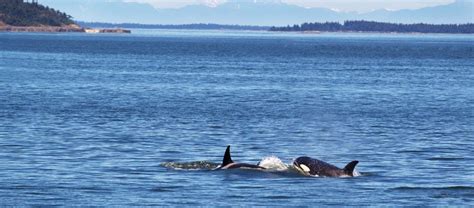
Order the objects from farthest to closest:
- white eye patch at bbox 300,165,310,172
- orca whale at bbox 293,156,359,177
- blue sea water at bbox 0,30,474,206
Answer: white eye patch at bbox 300,165,310,172 < orca whale at bbox 293,156,359,177 < blue sea water at bbox 0,30,474,206

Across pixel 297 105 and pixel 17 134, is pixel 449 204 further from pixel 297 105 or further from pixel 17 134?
pixel 297 105

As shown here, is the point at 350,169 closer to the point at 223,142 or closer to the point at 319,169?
the point at 319,169

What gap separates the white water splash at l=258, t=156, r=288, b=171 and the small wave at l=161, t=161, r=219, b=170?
4.10 ft

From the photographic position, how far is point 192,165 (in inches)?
1214

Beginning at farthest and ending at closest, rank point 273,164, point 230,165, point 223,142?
1. point 223,142
2. point 273,164
3. point 230,165

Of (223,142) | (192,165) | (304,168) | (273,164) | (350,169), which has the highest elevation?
(350,169)

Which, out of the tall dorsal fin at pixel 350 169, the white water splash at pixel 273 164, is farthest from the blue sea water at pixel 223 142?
the white water splash at pixel 273 164

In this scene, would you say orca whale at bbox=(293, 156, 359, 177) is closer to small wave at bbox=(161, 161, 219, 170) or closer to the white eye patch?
the white eye patch

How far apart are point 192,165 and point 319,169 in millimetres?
3626

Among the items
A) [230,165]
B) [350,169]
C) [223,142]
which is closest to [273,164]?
[230,165]

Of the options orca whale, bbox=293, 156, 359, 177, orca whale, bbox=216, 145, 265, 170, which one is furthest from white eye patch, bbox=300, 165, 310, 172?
orca whale, bbox=216, 145, 265, 170

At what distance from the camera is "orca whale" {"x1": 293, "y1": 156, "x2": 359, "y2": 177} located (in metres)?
28.9

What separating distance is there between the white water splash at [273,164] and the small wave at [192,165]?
1250 mm

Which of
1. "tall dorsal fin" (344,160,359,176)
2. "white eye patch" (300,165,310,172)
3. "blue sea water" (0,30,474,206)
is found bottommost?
"blue sea water" (0,30,474,206)
